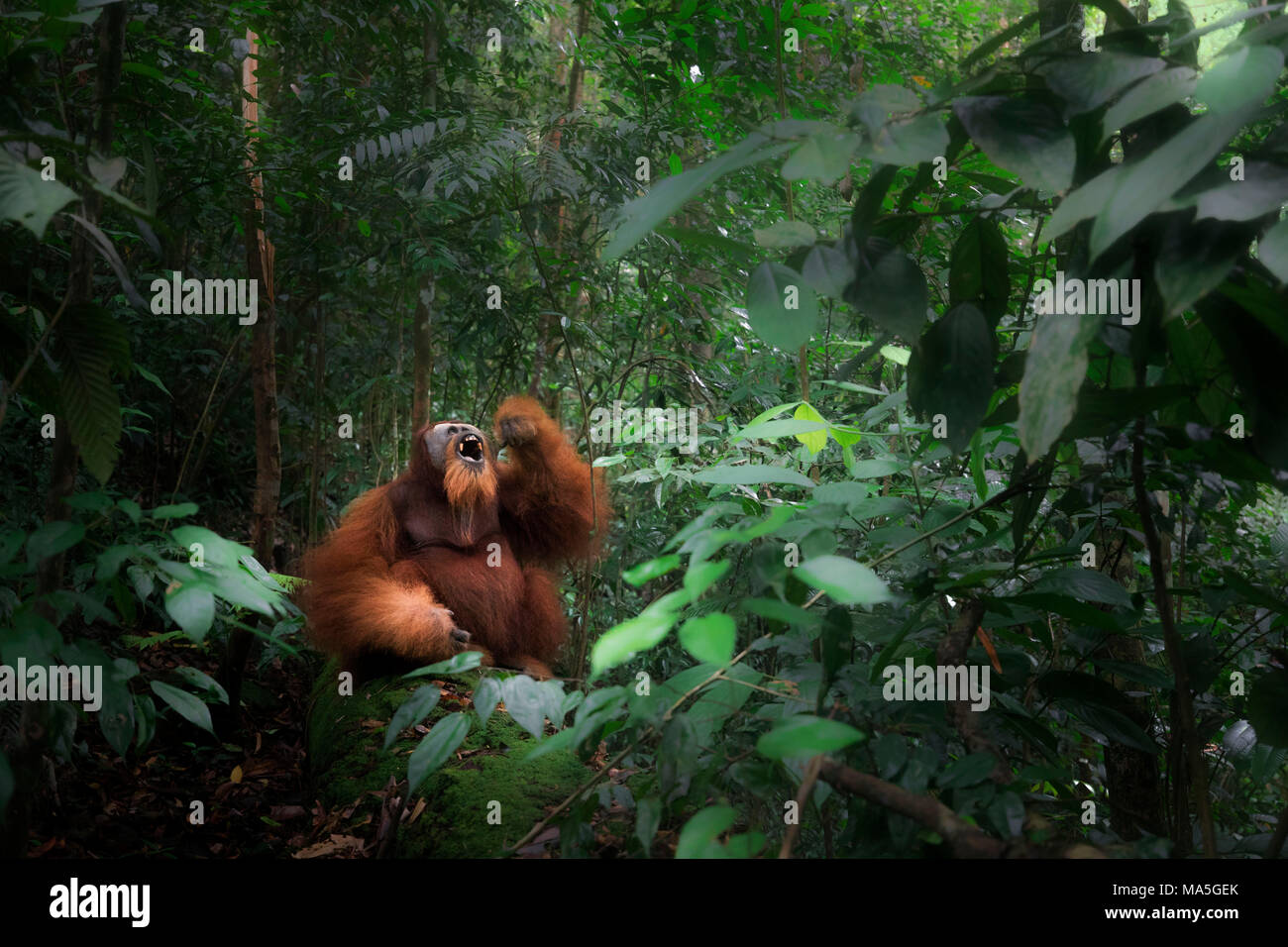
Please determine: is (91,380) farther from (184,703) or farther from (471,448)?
(471,448)

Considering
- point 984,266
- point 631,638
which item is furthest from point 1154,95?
point 631,638

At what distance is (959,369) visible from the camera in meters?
1.38

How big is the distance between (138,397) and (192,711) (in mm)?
4052

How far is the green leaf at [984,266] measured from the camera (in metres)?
1.59

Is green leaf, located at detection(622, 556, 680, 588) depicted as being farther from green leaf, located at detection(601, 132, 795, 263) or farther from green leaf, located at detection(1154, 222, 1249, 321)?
green leaf, located at detection(1154, 222, 1249, 321)

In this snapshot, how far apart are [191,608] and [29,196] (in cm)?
61

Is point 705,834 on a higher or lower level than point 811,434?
lower

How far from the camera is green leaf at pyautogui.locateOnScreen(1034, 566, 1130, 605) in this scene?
164 cm

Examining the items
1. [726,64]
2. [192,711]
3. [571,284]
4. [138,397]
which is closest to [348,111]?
[571,284]

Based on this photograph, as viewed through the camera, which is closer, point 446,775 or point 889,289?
point 889,289

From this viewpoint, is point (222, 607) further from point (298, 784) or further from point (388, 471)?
point (388, 471)

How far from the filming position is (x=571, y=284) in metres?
5.01

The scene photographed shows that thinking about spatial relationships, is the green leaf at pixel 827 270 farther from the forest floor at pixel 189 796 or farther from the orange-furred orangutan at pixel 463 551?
the orange-furred orangutan at pixel 463 551

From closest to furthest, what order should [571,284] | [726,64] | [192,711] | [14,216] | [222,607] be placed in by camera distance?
[14,216]
[192,711]
[222,607]
[726,64]
[571,284]
